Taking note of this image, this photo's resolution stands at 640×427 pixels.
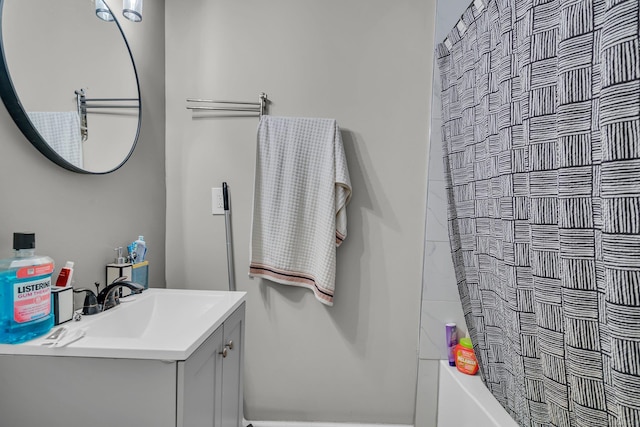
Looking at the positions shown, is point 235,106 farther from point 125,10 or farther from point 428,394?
point 428,394

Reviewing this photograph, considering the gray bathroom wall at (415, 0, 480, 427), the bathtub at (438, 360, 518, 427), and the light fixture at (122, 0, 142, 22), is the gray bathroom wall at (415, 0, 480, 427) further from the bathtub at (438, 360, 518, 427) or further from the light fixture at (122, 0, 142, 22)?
the light fixture at (122, 0, 142, 22)

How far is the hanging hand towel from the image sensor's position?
1.62 meters

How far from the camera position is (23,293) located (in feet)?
2.47

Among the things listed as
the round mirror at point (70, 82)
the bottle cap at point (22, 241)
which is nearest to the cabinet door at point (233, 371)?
the bottle cap at point (22, 241)

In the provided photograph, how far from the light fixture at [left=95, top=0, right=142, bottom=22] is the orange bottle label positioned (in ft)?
6.45

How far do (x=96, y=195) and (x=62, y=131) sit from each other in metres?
0.27

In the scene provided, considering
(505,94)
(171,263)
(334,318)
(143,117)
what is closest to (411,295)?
(334,318)

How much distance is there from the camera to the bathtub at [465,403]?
122 cm

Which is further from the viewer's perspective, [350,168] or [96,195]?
[350,168]

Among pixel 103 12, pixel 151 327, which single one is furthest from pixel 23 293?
pixel 103 12

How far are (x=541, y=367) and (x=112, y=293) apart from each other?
125 cm

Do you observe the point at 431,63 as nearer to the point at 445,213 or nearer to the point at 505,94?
the point at 445,213

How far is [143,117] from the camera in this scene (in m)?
1.53

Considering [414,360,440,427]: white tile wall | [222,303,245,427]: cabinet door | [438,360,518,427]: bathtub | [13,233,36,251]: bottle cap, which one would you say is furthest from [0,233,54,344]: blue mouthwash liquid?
[414,360,440,427]: white tile wall
